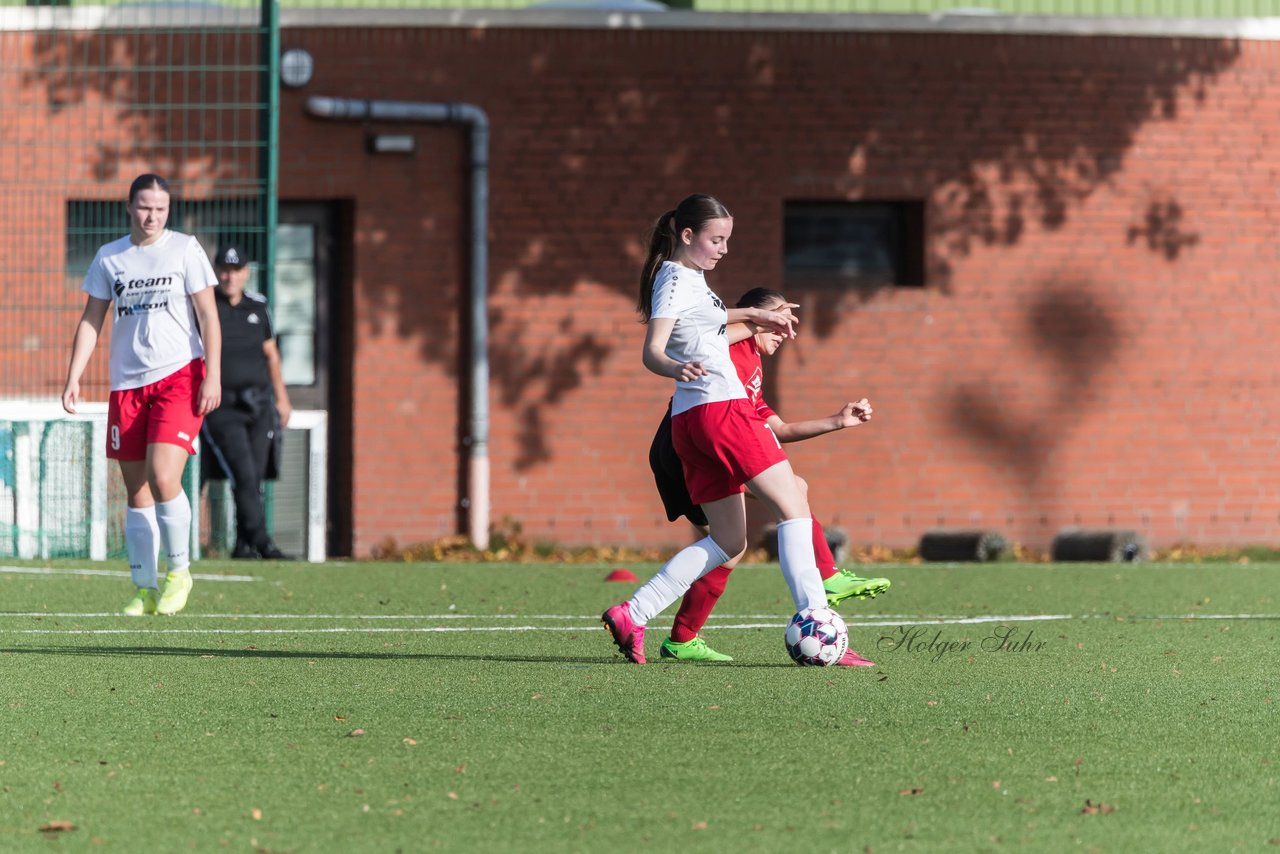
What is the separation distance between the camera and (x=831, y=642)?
6.15m

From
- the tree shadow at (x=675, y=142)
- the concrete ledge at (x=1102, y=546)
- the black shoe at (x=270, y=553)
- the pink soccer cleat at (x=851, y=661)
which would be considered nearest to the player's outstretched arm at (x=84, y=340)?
the pink soccer cleat at (x=851, y=661)

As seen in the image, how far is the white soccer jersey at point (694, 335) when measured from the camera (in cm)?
615

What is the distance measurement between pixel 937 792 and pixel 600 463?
11.4 m

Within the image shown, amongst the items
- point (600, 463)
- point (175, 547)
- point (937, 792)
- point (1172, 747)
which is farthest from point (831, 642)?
point (600, 463)

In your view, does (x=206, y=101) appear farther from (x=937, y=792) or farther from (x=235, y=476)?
(x=937, y=792)

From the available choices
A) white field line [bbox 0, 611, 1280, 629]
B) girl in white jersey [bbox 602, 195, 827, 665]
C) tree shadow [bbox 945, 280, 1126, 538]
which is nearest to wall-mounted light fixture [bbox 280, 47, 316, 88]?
tree shadow [bbox 945, 280, 1126, 538]

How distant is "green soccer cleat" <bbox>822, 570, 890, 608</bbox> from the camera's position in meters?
6.47

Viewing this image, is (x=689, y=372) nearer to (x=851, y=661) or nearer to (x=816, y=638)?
(x=816, y=638)

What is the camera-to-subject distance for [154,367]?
313 inches

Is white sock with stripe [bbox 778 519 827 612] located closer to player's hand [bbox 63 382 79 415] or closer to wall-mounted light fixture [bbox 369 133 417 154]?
player's hand [bbox 63 382 79 415]

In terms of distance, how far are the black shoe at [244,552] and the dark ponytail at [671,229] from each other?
21.9 feet

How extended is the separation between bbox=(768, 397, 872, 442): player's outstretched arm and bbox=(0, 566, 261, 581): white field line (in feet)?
14.6

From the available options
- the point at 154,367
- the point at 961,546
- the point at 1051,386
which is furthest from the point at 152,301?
the point at 1051,386

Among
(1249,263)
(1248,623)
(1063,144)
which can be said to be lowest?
(1248,623)
